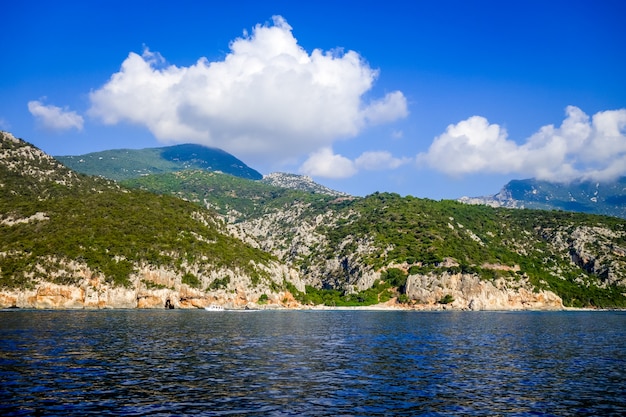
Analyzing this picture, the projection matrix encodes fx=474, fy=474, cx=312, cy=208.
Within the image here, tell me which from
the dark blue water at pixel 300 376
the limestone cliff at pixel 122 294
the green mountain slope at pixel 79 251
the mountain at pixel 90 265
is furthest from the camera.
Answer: the green mountain slope at pixel 79 251

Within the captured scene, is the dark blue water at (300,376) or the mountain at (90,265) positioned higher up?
the mountain at (90,265)

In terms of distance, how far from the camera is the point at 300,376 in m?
42.6

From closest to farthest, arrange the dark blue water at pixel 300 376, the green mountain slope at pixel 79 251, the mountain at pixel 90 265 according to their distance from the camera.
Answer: the dark blue water at pixel 300 376
the mountain at pixel 90 265
the green mountain slope at pixel 79 251

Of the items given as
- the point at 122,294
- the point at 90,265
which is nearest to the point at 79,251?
the point at 90,265

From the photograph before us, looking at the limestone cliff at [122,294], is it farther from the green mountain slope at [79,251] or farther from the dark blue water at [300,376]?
the dark blue water at [300,376]

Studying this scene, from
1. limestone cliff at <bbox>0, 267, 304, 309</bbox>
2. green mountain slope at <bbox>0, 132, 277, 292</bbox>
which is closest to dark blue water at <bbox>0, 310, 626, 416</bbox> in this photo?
limestone cliff at <bbox>0, 267, 304, 309</bbox>

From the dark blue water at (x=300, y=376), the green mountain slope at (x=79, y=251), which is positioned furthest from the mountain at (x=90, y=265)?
the dark blue water at (x=300, y=376)

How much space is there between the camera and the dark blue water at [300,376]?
31344 mm

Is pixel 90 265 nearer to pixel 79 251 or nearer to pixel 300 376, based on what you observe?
pixel 79 251

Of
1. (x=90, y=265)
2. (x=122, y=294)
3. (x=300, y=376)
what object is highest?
(x=90, y=265)

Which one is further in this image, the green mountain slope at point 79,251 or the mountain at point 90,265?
the green mountain slope at point 79,251

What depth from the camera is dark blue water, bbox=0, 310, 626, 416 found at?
3134 centimetres

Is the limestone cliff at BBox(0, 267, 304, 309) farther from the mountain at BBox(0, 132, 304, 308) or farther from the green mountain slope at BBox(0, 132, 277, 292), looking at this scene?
the green mountain slope at BBox(0, 132, 277, 292)

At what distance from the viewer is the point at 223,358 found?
172ft
